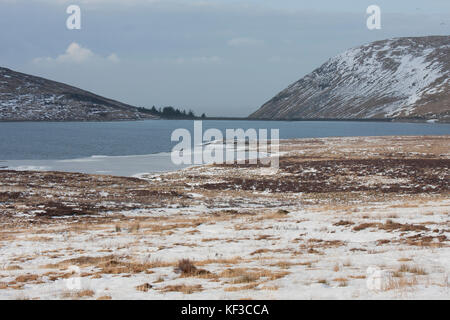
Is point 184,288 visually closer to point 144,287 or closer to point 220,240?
point 144,287

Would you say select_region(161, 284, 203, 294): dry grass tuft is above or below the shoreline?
above

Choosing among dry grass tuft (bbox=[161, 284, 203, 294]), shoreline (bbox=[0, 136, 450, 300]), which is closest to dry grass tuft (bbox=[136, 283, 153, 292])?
shoreline (bbox=[0, 136, 450, 300])

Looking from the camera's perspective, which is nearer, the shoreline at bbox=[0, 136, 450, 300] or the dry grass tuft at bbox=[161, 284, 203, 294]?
the dry grass tuft at bbox=[161, 284, 203, 294]

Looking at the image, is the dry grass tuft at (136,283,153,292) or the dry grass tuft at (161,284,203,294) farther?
the dry grass tuft at (136,283,153,292)

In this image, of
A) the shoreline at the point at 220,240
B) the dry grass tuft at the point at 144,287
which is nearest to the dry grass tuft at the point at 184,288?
the shoreline at the point at 220,240

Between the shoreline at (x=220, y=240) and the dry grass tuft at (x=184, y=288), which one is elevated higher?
the dry grass tuft at (x=184, y=288)

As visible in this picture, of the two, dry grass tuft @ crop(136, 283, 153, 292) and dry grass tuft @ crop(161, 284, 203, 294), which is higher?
dry grass tuft @ crop(161, 284, 203, 294)

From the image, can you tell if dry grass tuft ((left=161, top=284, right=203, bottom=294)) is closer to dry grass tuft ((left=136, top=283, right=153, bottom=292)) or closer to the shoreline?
the shoreline

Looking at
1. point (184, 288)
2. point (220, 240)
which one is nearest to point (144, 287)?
point (184, 288)

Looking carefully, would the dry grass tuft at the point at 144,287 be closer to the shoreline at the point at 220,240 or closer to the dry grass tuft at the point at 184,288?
the shoreline at the point at 220,240

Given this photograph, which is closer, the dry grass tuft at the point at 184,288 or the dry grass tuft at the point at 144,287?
the dry grass tuft at the point at 184,288

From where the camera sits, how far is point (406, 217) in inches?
1058
